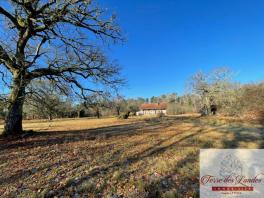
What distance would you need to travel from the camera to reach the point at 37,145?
25.6ft

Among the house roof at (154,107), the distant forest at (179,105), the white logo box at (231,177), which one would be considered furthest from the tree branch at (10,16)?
the house roof at (154,107)

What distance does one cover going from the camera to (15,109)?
9852mm

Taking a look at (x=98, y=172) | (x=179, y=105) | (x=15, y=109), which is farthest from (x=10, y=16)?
(x=179, y=105)

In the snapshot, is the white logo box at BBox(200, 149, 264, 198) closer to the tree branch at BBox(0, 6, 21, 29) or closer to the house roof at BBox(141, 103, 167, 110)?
the tree branch at BBox(0, 6, 21, 29)

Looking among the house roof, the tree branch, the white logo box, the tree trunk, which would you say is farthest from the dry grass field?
the house roof

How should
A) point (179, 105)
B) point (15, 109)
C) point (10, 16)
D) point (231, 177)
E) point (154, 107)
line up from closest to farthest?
point (231, 177)
point (10, 16)
point (15, 109)
point (179, 105)
point (154, 107)

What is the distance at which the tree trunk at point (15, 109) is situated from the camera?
890 centimetres

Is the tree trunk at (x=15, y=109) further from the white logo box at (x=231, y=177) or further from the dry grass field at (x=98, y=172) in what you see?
the white logo box at (x=231, y=177)

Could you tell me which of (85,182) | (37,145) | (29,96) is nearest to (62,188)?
(85,182)

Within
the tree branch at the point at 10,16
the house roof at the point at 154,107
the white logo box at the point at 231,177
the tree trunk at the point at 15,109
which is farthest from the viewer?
the house roof at the point at 154,107

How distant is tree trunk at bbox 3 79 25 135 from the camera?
29.2 feet

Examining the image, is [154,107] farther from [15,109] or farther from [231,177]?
[231,177]

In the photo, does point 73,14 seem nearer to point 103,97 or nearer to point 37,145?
point 103,97

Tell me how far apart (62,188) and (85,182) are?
0.47m
